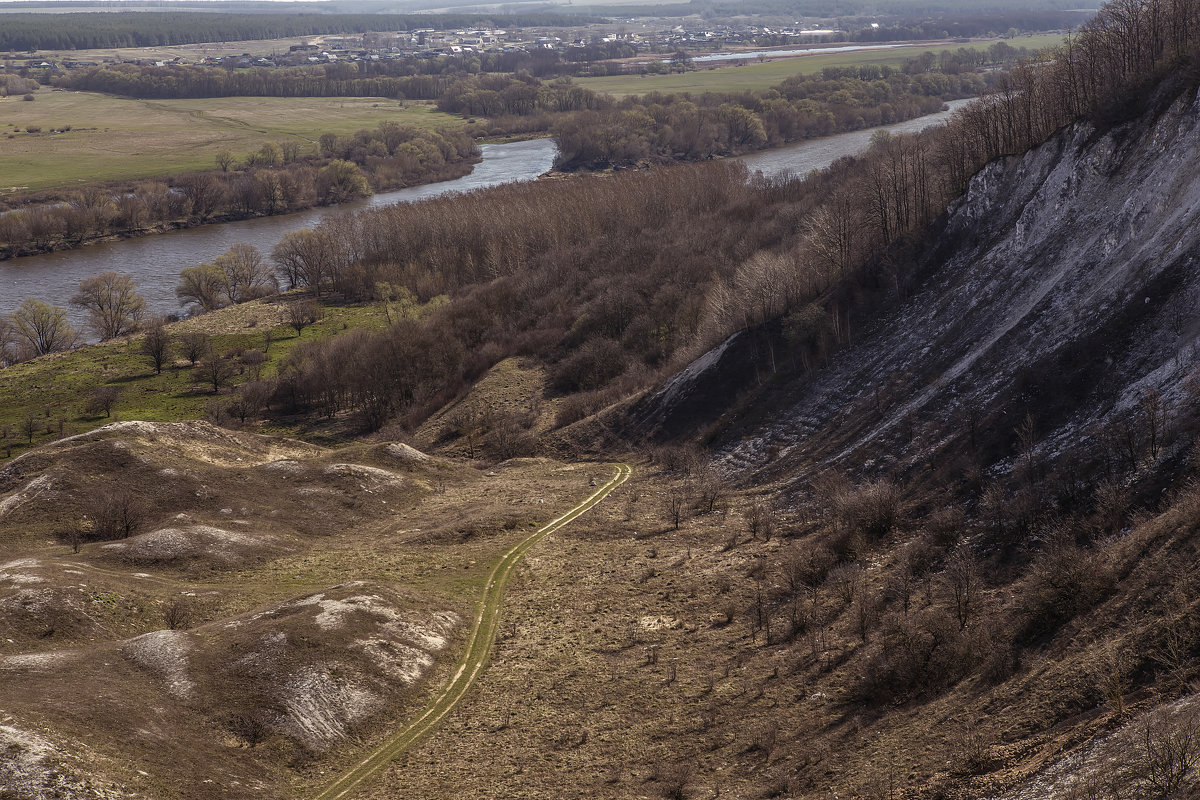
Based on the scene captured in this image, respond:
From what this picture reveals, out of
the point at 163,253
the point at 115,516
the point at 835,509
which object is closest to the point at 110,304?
the point at 163,253

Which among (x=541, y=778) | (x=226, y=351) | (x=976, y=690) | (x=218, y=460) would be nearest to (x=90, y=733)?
(x=541, y=778)

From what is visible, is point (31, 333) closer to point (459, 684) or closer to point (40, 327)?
point (40, 327)

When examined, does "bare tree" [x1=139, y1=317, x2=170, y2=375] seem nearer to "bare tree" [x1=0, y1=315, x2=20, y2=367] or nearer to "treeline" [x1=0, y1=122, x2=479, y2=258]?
"bare tree" [x1=0, y1=315, x2=20, y2=367]

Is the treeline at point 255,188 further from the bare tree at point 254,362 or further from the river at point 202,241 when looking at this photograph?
the bare tree at point 254,362

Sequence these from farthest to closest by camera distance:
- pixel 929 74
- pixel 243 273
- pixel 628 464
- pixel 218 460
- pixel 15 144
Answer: pixel 929 74 < pixel 15 144 < pixel 243 273 < pixel 628 464 < pixel 218 460

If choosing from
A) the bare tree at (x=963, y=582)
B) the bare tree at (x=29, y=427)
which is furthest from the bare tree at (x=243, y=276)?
the bare tree at (x=963, y=582)

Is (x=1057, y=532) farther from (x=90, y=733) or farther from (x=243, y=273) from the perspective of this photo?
(x=243, y=273)

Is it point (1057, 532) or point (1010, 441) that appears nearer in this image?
point (1057, 532)
